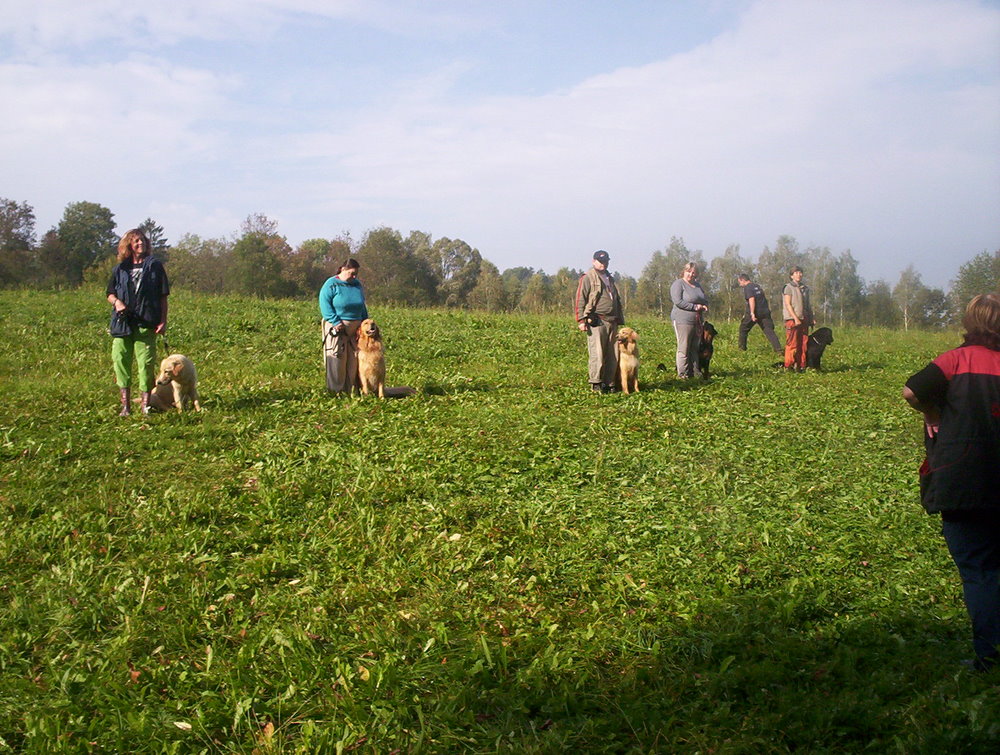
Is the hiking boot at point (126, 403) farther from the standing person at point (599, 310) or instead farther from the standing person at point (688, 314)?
the standing person at point (688, 314)

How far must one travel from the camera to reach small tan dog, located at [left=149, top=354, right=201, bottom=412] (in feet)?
29.6

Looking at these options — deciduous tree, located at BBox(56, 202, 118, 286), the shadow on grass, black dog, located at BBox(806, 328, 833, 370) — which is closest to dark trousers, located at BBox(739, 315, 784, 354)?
black dog, located at BBox(806, 328, 833, 370)

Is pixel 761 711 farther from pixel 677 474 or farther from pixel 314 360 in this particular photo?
pixel 314 360

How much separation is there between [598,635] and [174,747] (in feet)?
6.82

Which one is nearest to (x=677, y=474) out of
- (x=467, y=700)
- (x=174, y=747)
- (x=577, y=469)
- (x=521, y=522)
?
(x=577, y=469)

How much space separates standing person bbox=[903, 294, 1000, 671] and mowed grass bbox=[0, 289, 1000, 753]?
15.4 inches

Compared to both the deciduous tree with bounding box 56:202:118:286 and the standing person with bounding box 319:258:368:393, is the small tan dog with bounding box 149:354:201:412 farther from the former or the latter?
the deciduous tree with bounding box 56:202:118:286

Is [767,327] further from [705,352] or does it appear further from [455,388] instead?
[455,388]

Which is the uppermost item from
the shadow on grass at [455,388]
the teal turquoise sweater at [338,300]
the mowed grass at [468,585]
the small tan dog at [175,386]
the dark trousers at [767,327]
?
the teal turquoise sweater at [338,300]

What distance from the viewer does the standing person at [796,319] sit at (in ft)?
48.5

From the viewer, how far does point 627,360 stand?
11.5m

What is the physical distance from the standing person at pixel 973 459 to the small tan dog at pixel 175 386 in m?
7.57

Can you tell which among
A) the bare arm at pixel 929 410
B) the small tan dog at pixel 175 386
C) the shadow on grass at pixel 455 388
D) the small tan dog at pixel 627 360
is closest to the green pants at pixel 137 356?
the small tan dog at pixel 175 386

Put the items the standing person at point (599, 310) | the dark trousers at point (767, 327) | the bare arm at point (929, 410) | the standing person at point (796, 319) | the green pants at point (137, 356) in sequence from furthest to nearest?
the dark trousers at point (767, 327), the standing person at point (796, 319), the standing person at point (599, 310), the green pants at point (137, 356), the bare arm at point (929, 410)
